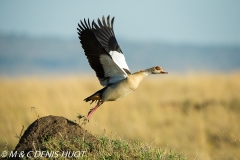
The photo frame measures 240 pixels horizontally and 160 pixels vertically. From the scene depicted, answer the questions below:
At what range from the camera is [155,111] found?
14.1 meters

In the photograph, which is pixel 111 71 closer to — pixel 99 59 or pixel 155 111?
pixel 99 59

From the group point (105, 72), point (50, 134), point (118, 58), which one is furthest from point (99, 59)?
point (50, 134)

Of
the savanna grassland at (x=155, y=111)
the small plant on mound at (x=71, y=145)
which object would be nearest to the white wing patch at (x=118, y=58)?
the savanna grassland at (x=155, y=111)

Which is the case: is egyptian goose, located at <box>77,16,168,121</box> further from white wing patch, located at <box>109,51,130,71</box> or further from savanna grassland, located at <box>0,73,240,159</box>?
savanna grassland, located at <box>0,73,240,159</box>

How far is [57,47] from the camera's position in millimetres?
144750

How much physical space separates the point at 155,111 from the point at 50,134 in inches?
294

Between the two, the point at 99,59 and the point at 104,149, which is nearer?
the point at 104,149

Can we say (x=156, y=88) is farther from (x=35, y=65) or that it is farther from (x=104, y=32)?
(x=35, y=65)

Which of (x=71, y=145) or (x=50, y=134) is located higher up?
(x=50, y=134)

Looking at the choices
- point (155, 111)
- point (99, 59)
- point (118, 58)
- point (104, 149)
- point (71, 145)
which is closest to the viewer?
point (71, 145)

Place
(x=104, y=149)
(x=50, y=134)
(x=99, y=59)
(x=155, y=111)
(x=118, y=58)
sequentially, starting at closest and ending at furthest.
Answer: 1. (x=104, y=149)
2. (x=50, y=134)
3. (x=99, y=59)
4. (x=118, y=58)
5. (x=155, y=111)

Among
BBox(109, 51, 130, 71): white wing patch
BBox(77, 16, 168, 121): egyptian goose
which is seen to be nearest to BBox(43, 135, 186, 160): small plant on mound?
BBox(77, 16, 168, 121): egyptian goose

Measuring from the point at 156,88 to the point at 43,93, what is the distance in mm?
3863

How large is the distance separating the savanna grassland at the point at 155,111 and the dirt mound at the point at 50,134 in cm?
334
